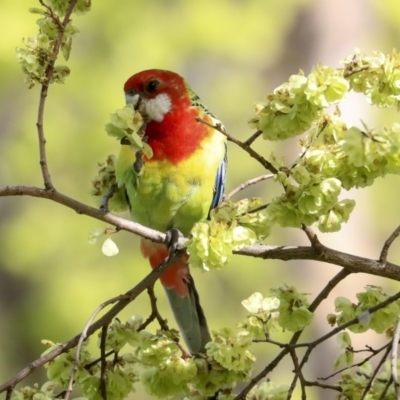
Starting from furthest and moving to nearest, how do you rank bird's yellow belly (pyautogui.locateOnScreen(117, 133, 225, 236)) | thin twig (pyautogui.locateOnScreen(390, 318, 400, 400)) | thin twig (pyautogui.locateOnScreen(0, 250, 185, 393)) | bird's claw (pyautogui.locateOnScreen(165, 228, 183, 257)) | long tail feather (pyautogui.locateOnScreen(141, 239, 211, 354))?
long tail feather (pyautogui.locateOnScreen(141, 239, 211, 354))
bird's yellow belly (pyautogui.locateOnScreen(117, 133, 225, 236))
bird's claw (pyautogui.locateOnScreen(165, 228, 183, 257))
thin twig (pyautogui.locateOnScreen(0, 250, 185, 393))
thin twig (pyautogui.locateOnScreen(390, 318, 400, 400))

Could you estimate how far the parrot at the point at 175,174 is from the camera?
1764 millimetres

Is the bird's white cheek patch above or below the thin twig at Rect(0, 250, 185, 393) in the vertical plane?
above

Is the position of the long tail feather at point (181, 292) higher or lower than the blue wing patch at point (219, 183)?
lower

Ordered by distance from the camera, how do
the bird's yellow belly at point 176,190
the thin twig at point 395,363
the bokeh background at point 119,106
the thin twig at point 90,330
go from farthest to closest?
1. the bokeh background at point 119,106
2. the bird's yellow belly at point 176,190
3. the thin twig at point 90,330
4. the thin twig at point 395,363

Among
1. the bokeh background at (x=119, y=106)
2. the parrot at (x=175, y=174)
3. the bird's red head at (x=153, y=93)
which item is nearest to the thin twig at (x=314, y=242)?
the parrot at (x=175, y=174)

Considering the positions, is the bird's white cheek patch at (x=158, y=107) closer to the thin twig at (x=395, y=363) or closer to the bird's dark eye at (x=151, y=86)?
the bird's dark eye at (x=151, y=86)

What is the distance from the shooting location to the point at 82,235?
454 centimetres

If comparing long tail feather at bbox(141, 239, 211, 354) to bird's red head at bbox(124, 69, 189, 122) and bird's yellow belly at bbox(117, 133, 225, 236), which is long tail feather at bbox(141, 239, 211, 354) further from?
bird's red head at bbox(124, 69, 189, 122)

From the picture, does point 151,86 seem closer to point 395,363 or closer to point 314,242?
point 314,242

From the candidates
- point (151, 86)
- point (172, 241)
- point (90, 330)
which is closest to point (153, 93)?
point (151, 86)

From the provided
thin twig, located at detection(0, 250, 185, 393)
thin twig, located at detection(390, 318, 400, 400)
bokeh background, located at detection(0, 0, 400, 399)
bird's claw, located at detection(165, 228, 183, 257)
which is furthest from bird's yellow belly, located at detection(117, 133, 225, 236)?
bokeh background, located at detection(0, 0, 400, 399)

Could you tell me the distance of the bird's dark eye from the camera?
6.22ft

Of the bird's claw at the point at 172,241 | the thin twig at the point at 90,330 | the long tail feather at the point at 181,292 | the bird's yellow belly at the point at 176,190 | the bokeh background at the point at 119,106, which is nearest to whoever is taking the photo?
the thin twig at the point at 90,330

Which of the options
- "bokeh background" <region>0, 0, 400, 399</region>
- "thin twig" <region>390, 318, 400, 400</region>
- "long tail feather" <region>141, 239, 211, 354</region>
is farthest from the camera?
"bokeh background" <region>0, 0, 400, 399</region>
